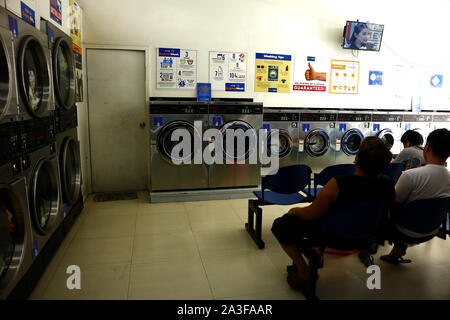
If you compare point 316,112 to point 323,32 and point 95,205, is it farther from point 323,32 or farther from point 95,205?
point 95,205

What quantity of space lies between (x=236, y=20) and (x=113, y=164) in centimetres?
281

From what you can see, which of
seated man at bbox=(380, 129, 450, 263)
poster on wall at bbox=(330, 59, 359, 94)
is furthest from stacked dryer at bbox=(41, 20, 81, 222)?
poster on wall at bbox=(330, 59, 359, 94)

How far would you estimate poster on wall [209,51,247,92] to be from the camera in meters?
4.88

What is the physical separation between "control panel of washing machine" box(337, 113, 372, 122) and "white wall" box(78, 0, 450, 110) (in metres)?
0.31

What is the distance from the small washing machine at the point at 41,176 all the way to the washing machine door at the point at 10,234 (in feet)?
0.52

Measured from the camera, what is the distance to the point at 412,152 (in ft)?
10.5

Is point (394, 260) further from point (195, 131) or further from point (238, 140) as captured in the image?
point (195, 131)

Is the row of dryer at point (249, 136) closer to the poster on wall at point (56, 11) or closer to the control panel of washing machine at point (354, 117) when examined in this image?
the control panel of washing machine at point (354, 117)

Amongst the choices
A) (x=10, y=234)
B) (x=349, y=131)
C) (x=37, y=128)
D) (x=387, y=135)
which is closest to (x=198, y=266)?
(x=10, y=234)

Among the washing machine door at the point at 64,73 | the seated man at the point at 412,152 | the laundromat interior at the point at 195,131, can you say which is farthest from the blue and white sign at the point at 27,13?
the seated man at the point at 412,152

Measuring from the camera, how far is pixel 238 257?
277 cm

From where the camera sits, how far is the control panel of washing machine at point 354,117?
526 centimetres

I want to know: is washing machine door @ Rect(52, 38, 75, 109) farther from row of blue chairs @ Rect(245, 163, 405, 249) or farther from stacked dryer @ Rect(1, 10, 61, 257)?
row of blue chairs @ Rect(245, 163, 405, 249)

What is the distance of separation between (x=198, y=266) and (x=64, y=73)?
90.4 inches
